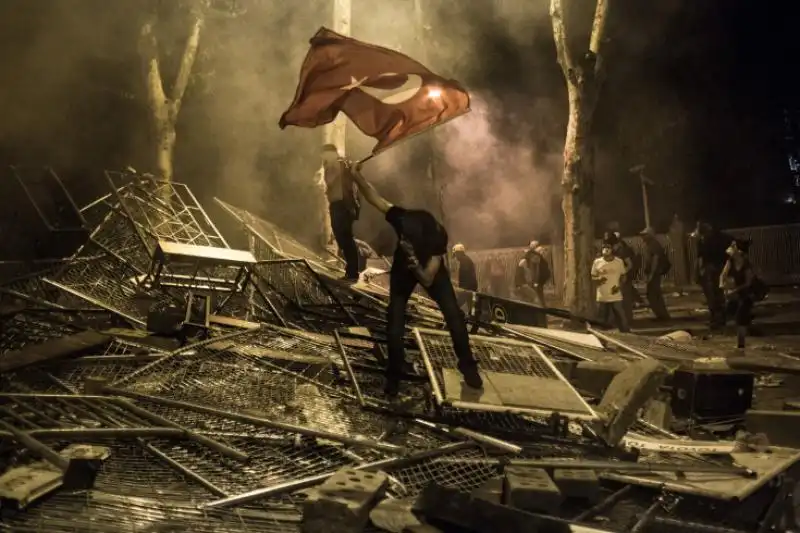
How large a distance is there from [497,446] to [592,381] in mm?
2689

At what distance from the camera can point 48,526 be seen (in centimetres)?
369

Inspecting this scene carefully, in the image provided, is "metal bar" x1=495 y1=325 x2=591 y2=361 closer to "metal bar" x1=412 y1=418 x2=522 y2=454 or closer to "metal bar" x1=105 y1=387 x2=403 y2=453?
"metal bar" x1=412 y1=418 x2=522 y2=454

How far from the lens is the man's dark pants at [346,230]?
971 cm

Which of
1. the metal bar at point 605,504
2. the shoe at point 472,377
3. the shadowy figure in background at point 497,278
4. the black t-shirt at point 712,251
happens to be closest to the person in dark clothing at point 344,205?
the shoe at point 472,377

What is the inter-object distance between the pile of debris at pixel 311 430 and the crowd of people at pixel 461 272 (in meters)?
0.45

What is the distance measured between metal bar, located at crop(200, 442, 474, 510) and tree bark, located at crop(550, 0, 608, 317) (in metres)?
10.1

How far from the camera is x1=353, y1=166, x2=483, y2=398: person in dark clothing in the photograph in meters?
5.98

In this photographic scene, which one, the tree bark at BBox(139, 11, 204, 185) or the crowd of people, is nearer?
the crowd of people

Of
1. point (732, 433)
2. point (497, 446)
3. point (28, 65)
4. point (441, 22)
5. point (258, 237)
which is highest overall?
point (441, 22)

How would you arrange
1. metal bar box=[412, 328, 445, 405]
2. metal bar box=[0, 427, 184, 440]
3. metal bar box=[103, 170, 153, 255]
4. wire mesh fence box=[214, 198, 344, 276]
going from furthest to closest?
wire mesh fence box=[214, 198, 344, 276], metal bar box=[103, 170, 153, 255], metal bar box=[412, 328, 445, 405], metal bar box=[0, 427, 184, 440]

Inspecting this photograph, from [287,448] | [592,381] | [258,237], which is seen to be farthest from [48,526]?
[258,237]

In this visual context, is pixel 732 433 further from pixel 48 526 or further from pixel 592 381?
pixel 48 526

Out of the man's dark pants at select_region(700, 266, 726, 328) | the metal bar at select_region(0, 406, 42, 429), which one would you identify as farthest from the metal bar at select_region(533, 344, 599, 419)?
the man's dark pants at select_region(700, 266, 726, 328)

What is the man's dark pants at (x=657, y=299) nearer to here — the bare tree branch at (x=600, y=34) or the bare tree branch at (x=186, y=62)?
the bare tree branch at (x=600, y=34)
